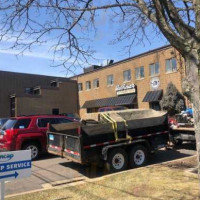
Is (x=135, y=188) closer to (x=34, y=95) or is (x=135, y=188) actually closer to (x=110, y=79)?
(x=110, y=79)

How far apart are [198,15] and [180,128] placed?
28.1 ft

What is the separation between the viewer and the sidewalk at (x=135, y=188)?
6.34 m

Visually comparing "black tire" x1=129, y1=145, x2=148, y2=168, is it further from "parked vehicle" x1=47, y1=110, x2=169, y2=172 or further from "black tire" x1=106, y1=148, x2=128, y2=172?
"black tire" x1=106, y1=148, x2=128, y2=172

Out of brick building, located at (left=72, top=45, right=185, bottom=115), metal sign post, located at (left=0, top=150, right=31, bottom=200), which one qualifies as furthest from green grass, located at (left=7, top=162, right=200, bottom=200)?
brick building, located at (left=72, top=45, right=185, bottom=115)

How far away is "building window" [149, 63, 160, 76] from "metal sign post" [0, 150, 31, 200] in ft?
97.4

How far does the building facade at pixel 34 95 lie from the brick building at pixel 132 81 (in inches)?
85.2

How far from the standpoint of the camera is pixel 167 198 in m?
6.02

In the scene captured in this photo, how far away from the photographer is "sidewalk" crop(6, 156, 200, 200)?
634cm

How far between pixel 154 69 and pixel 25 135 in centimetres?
2440

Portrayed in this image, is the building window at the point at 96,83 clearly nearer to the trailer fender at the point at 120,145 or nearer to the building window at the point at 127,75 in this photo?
the building window at the point at 127,75

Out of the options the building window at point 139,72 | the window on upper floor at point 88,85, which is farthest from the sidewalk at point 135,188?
the window on upper floor at point 88,85

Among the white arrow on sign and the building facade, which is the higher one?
the building facade

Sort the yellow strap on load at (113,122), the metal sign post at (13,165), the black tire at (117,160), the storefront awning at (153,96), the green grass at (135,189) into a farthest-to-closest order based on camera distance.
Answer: the storefront awning at (153,96)
the yellow strap on load at (113,122)
the black tire at (117,160)
the green grass at (135,189)
the metal sign post at (13,165)

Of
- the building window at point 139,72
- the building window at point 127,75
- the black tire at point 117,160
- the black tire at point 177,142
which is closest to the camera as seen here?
the black tire at point 117,160
